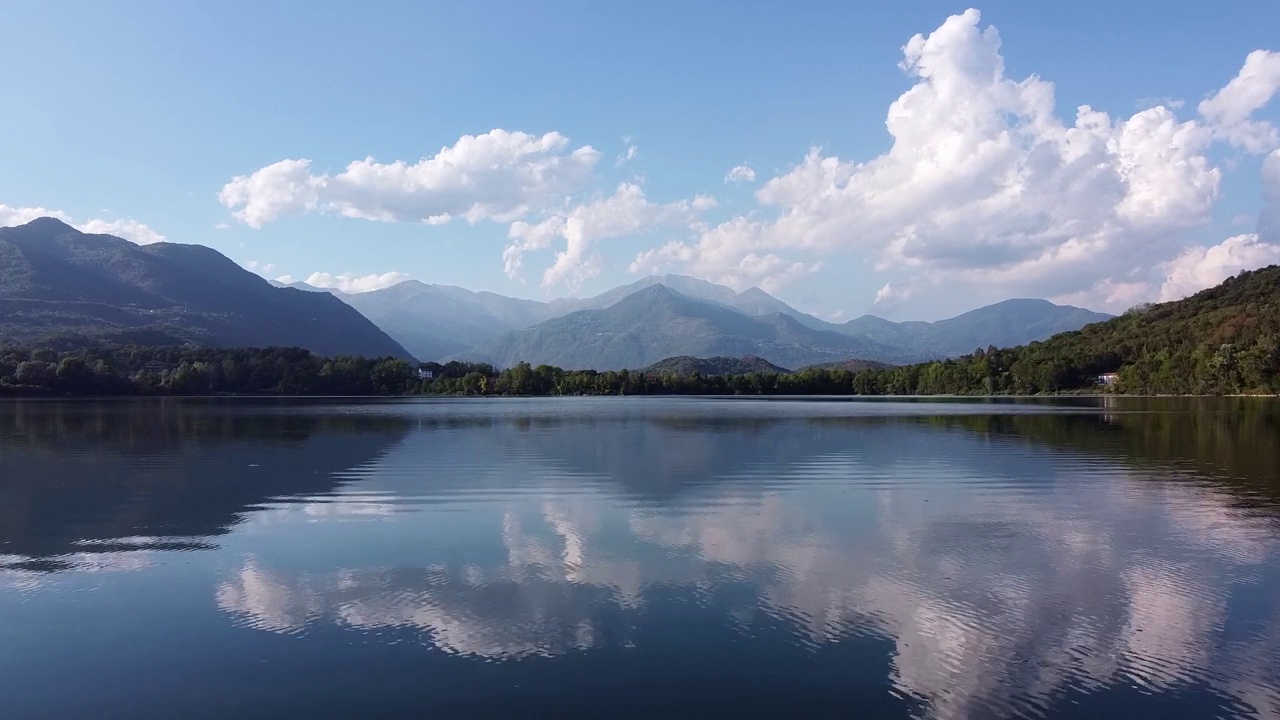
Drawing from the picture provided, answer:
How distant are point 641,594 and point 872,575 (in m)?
3.88

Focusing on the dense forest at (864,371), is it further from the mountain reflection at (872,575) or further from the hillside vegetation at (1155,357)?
the mountain reflection at (872,575)

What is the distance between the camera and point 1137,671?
30.2 ft

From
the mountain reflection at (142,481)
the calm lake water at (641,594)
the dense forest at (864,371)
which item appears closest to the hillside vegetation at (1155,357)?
the dense forest at (864,371)

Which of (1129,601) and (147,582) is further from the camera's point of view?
(147,582)

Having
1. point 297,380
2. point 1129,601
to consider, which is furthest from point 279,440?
point 297,380

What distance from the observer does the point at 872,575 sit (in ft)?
43.8

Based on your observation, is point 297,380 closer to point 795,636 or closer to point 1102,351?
point 1102,351

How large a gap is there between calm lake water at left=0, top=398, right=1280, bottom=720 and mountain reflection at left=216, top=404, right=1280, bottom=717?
0.21 feet

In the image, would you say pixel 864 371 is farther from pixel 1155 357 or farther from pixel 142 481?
pixel 142 481

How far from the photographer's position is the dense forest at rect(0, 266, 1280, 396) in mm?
114125

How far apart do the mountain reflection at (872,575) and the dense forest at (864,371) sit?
10246 cm

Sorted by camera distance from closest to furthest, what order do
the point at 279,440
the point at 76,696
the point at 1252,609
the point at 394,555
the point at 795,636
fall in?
the point at 76,696 < the point at 795,636 < the point at 1252,609 < the point at 394,555 < the point at 279,440

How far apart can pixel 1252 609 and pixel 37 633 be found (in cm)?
1622

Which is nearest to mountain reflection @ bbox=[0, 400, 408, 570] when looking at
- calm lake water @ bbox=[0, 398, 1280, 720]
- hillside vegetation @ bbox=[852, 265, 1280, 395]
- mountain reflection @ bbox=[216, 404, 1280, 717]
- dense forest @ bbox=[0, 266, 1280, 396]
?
calm lake water @ bbox=[0, 398, 1280, 720]
